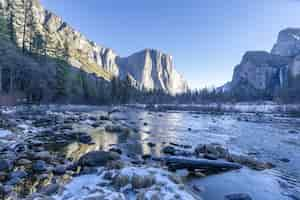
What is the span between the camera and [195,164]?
7992 mm

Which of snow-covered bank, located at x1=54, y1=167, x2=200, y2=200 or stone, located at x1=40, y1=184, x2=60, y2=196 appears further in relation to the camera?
stone, located at x1=40, y1=184, x2=60, y2=196

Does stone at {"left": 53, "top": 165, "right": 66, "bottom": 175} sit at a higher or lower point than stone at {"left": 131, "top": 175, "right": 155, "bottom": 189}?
lower

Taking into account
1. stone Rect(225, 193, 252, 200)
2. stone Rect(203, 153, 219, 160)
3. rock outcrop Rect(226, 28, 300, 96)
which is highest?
rock outcrop Rect(226, 28, 300, 96)

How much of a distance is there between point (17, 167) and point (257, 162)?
1039 centimetres

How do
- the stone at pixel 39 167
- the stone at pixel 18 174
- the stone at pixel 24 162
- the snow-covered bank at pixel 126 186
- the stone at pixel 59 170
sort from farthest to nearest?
Answer: the stone at pixel 24 162, the stone at pixel 39 167, the stone at pixel 59 170, the stone at pixel 18 174, the snow-covered bank at pixel 126 186

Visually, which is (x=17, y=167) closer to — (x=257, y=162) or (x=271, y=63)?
(x=257, y=162)

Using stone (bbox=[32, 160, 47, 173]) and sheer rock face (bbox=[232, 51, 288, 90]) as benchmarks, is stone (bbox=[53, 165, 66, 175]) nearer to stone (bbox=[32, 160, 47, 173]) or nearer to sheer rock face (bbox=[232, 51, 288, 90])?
stone (bbox=[32, 160, 47, 173])

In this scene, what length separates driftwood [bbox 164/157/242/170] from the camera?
802cm

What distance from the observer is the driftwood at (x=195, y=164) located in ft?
26.3

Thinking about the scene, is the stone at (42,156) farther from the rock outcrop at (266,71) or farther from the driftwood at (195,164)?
the rock outcrop at (266,71)

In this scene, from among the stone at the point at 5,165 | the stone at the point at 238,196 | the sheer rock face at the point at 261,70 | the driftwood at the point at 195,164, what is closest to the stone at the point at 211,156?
the driftwood at the point at 195,164

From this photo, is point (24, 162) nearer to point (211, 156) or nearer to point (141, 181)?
point (141, 181)

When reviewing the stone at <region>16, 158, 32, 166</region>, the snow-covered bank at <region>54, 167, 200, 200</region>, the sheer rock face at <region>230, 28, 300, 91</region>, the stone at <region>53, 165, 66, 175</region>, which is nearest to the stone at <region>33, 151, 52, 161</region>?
the stone at <region>16, 158, 32, 166</region>

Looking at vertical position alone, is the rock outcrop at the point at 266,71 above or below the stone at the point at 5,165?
above
